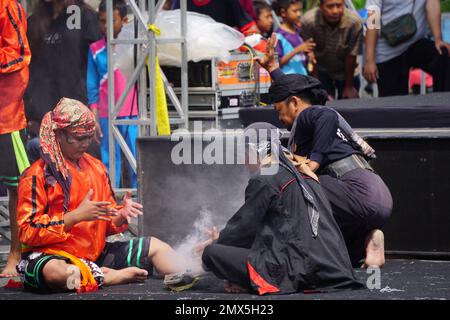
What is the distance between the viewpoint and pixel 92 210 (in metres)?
6.27

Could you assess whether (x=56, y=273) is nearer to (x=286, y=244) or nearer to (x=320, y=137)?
(x=286, y=244)

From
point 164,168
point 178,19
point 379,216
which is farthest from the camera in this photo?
point 178,19

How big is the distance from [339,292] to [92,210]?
4.56 feet

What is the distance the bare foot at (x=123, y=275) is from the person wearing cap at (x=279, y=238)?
0.65 metres

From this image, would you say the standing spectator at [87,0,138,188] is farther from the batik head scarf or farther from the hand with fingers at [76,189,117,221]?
the hand with fingers at [76,189,117,221]

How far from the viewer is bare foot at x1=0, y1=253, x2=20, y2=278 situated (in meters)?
7.34

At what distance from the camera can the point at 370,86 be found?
44.7ft

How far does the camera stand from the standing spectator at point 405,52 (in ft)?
33.7

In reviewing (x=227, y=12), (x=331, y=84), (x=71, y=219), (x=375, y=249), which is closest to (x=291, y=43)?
(x=331, y=84)

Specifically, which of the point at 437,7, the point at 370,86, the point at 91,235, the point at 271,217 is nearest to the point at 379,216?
the point at 271,217

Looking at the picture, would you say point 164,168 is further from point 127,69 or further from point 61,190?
point 127,69

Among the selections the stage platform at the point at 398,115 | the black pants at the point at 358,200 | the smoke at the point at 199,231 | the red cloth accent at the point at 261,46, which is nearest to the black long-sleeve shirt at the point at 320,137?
the black pants at the point at 358,200

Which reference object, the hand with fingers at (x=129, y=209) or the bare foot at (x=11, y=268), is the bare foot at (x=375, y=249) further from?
the bare foot at (x=11, y=268)
